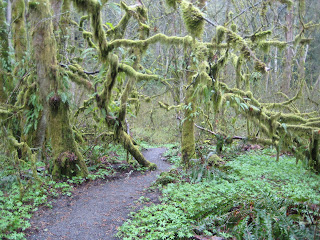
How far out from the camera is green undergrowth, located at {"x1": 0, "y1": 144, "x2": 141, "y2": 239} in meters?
3.89

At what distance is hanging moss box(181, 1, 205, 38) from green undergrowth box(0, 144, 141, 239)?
4.51m

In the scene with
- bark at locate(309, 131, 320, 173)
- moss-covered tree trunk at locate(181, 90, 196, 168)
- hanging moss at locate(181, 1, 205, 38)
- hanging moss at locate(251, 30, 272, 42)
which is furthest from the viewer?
moss-covered tree trunk at locate(181, 90, 196, 168)

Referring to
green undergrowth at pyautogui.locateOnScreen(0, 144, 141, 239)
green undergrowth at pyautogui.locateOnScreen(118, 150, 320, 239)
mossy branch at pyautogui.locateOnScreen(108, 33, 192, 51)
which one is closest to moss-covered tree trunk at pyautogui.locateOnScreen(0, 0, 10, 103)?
green undergrowth at pyautogui.locateOnScreen(0, 144, 141, 239)

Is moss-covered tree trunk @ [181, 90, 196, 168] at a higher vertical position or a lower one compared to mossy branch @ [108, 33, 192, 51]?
lower

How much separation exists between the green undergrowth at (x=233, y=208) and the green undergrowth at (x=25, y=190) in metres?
1.70

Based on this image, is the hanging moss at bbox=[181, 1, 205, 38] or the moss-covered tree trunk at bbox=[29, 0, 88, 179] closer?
the hanging moss at bbox=[181, 1, 205, 38]

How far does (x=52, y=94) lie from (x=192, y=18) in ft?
12.5

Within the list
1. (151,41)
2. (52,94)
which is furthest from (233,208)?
(52,94)

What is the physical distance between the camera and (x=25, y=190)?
5027 millimetres

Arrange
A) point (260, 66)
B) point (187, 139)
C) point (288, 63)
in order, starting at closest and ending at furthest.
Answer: point (260, 66) < point (187, 139) < point (288, 63)

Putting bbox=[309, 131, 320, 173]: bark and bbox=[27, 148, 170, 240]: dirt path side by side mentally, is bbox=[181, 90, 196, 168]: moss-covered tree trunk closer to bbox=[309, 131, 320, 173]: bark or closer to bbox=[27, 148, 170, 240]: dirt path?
bbox=[27, 148, 170, 240]: dirt path

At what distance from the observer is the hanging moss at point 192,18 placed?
4.94m

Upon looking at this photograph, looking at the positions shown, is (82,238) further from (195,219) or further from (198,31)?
(198,31)

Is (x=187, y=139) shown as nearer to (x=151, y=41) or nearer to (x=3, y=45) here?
(x=151, y=41)
